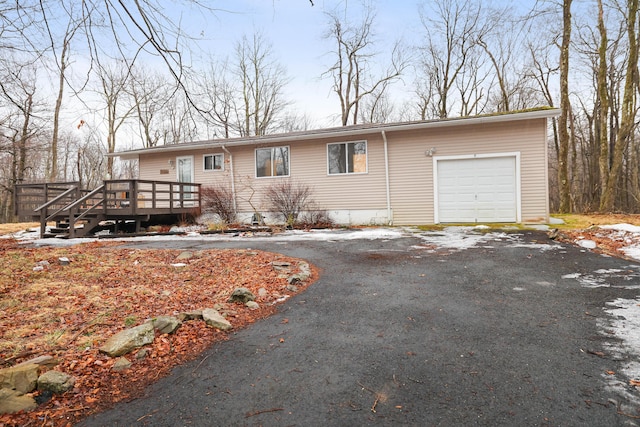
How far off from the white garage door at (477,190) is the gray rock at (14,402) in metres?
10.8

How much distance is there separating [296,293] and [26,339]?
8.68ft

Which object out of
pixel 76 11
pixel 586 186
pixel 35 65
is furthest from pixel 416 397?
pixel 586 186

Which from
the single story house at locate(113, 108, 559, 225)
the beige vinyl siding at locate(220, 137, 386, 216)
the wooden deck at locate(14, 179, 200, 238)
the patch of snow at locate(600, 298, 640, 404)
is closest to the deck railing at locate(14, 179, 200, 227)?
the wooden deck at locate(14, 179, 200, 238)

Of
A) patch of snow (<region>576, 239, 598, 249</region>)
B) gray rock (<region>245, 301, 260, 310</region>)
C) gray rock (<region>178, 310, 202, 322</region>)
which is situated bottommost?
gray rock (<region>245, 301, 260, 310</region>)

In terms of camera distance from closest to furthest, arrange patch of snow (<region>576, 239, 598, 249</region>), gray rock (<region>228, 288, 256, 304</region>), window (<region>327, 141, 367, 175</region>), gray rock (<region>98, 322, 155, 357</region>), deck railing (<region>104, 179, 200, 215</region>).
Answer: gray rock (<region>98, 322, 155, 357</region>) → gray rock (<region>228, 288, 256, 304</region>) → patch of snow (<region>576, 239, 598, 249</region>) → deck railing (<region>104, 179, 200, 215</region>) → window (<region>327, 141, 367, 175</region>)

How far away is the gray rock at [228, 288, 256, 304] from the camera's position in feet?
12.9

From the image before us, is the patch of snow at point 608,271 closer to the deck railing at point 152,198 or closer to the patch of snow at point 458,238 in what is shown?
the patch of snow at point 458,238

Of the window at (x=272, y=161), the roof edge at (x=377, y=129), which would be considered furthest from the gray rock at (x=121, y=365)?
the window at (x=272, y=161)

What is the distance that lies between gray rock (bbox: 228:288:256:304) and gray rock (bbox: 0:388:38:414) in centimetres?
205

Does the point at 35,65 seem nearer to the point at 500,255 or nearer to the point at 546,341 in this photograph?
the point at 546,341

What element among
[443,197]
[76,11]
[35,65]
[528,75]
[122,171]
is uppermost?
[528,75]

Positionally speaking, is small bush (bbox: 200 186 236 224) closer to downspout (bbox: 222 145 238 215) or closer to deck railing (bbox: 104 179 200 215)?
downspout (bbox: 222 145 238 215)

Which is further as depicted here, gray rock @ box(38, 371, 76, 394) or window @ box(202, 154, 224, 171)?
window @ box(202, 154, 224, 171)

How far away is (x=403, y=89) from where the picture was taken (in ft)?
80.9
